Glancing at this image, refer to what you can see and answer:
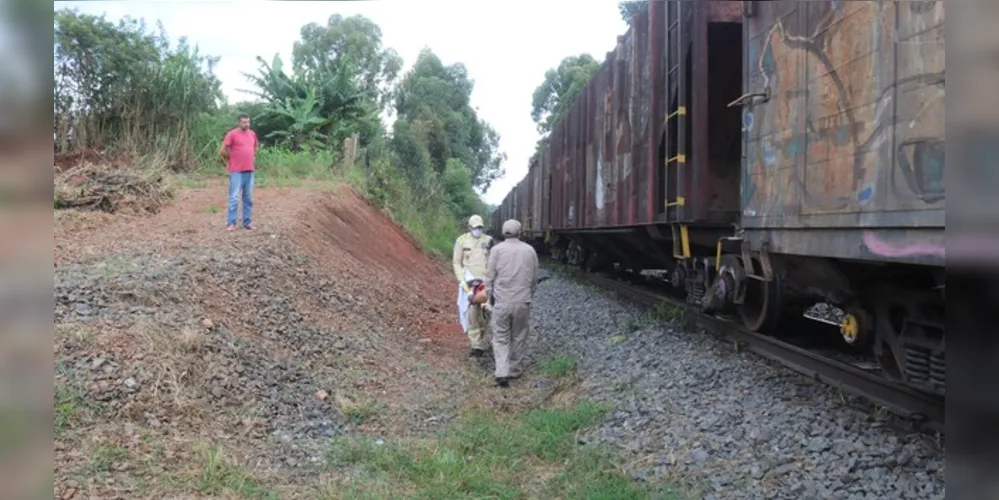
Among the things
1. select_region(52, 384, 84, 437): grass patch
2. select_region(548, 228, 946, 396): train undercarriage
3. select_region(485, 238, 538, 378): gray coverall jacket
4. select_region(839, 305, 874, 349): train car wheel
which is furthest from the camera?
select_region(485, 238, 538, 378): gray coverall jacket

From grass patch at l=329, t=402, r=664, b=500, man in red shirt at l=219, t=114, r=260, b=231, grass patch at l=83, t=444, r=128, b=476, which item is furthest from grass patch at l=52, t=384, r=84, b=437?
man in red shirt at l=219, t=114, r=260, b=231

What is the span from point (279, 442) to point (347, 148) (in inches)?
600

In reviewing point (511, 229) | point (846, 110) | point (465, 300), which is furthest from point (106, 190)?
point (846, 110)

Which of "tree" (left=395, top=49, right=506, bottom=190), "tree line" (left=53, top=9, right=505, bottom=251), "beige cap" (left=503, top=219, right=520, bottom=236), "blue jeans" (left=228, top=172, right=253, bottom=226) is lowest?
"beige cap" (left=503, top=219, right=520, bottom=236)

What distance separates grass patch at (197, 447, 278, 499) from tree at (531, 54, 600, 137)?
109 ft

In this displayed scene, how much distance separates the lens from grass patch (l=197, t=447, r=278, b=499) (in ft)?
11.7

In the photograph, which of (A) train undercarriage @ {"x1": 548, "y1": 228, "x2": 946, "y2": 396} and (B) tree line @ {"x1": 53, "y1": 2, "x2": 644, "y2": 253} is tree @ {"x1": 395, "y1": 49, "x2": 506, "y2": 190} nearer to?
(B) tree line @ {"x1": 53, "y1": 2, "x2": 644, "y2": 253}

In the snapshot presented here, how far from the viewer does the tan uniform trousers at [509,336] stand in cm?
668

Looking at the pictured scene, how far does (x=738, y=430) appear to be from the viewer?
175 inches

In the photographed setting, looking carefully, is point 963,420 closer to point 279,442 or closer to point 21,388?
point 21,388

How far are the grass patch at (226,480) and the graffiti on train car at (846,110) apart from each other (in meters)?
3.69

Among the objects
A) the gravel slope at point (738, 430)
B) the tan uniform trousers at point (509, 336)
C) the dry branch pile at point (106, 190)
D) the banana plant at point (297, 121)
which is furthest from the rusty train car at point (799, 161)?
the banana plant at point (297, 121)

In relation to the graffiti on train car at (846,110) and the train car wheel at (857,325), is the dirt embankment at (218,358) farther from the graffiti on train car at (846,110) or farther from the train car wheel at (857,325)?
the graffiti on train car at (846,110)

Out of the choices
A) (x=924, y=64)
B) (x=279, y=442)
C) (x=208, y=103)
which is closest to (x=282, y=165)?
(x=208, y=103)
